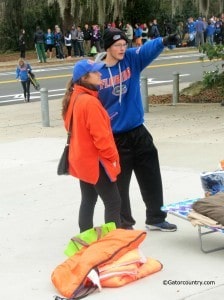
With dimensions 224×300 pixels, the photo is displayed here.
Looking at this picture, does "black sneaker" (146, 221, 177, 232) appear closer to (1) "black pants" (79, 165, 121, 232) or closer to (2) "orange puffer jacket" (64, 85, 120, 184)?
(1) "black pants" (79, 165, 121, 232)

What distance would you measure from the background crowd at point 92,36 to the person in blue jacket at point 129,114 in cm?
2540

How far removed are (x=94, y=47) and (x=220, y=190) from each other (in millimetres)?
29637

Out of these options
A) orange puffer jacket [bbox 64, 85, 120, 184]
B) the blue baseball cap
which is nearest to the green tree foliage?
the blue baseball cap

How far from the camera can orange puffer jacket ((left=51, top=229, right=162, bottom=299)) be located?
4379 mm

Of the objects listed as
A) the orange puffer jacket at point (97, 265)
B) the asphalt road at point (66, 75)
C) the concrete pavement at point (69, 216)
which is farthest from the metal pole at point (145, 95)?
the orange puffer jacket at point (97, 265)

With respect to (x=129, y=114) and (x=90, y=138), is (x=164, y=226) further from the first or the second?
(x=90, y=138)

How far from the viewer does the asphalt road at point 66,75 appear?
68.7 ft

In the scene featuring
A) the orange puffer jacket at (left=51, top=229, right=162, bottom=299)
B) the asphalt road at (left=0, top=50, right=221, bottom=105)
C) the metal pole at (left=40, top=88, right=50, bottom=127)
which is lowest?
the asphalt road at (left=0, top=50, right=221, bottom=105)

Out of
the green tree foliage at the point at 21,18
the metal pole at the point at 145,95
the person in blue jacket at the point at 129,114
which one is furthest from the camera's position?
the green tree foliage at the point at 21,18

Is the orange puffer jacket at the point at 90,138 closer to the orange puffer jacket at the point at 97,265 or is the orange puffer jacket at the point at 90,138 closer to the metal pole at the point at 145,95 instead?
the orange puffer jacket at the point at 97,265

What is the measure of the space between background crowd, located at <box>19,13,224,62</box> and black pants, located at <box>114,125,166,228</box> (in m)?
25.4

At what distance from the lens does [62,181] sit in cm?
798

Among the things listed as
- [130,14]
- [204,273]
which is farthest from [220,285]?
[130,14]

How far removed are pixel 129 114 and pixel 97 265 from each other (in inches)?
59.8
